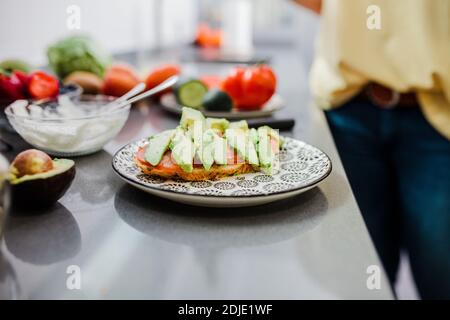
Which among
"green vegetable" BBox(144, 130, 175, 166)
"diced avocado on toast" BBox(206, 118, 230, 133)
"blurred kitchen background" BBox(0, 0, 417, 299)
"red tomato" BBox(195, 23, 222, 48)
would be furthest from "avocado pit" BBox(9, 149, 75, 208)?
"red tomato" BBox(195, 23, 222, 48)

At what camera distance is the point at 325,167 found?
2.26 ft

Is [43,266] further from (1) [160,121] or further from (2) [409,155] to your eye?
(2) [409,155]

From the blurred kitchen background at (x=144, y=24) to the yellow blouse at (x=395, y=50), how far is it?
290 mm

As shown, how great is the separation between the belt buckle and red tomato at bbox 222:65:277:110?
22cm

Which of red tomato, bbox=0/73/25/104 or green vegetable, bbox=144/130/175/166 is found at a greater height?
red tomato, bbox=0/73/25/104

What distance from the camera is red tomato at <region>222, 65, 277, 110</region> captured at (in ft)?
3.86

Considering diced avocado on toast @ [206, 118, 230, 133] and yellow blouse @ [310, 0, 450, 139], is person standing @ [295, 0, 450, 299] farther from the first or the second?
diced avocado on toast @ [206, 118, 230, 133]

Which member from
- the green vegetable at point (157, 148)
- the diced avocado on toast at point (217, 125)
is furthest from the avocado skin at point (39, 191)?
the diced avocado on toast at point (217, 125)

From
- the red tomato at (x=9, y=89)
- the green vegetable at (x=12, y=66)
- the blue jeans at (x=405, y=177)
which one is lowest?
the blue jeans at (x=405, y=177)

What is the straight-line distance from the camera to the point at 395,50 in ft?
3.40

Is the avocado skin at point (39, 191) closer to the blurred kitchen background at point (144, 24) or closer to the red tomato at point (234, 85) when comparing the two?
the red tomato at point (234, 85)

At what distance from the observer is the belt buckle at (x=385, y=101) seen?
1.10 meters
